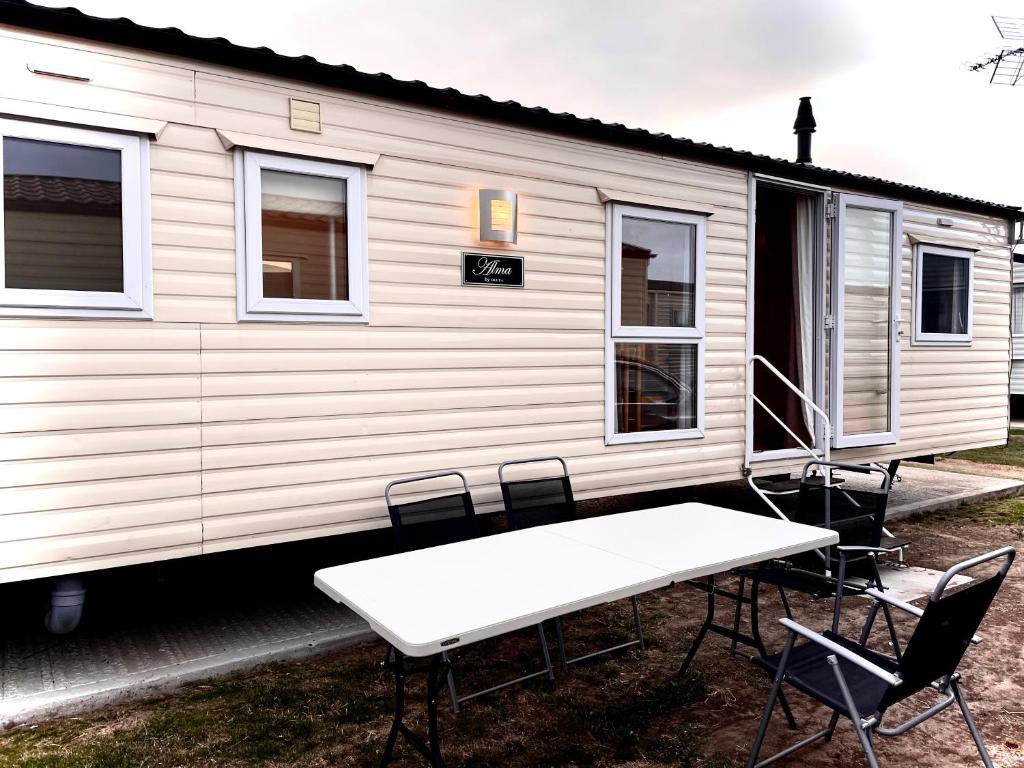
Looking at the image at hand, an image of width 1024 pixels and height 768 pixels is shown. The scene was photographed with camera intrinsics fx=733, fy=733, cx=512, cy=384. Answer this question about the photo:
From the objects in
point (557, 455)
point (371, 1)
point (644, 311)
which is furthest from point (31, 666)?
point (371, 1)

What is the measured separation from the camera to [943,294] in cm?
637

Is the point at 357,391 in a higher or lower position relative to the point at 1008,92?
lower

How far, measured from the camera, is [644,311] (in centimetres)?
473

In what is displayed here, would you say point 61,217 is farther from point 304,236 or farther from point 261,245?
point 304,236

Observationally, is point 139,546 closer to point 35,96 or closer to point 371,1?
point 35,96

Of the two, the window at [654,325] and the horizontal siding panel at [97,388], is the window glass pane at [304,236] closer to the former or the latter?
the horizontal siding panel at [97,388]

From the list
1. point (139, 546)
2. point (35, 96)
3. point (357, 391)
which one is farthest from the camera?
point (357, 391)

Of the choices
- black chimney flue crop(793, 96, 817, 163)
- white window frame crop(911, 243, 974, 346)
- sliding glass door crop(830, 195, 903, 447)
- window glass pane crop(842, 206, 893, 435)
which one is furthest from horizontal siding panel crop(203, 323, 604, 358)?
black chimney flue crop(793, 96, 817, 163)

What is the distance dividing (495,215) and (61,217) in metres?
2.05

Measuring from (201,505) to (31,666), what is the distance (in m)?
1.00

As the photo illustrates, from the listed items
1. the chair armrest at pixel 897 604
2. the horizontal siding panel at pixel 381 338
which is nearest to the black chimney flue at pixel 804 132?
the horizontal siding panel at pixel 381 338

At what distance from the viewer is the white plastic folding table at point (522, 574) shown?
199 centimetres

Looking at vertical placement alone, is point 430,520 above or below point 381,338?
below

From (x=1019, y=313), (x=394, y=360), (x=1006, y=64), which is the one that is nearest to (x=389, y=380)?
(x=394, y=360)
